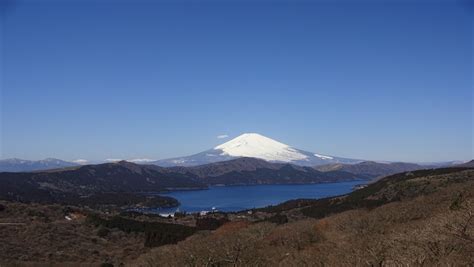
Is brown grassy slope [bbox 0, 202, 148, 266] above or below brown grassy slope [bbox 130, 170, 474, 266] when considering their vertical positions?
below

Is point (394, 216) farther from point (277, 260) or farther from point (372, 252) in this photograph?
point (372, 252)

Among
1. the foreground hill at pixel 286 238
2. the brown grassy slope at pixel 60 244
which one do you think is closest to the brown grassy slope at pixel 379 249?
the foreground hill at pixel 286 238

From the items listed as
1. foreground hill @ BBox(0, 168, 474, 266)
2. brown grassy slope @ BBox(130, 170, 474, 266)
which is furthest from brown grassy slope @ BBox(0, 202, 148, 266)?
brown grassy slope @ BBox(130, 170, 474, 266)

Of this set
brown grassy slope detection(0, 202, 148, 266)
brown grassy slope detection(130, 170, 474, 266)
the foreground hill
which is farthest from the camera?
brown grassy slope detection(0, 202, 148, 266)

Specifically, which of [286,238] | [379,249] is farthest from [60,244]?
[379,249]

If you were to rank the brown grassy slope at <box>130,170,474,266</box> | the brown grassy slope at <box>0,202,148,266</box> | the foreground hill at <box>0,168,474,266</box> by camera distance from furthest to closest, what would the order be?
1. the brown grassy slope at <box>0,202,148,266</box>
2. the foreground hill at <box>0,168,474,266</box>
3. the brown grassy slope at <box>130,170,474,266</box>

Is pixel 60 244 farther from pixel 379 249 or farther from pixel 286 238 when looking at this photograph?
pixel 379 249

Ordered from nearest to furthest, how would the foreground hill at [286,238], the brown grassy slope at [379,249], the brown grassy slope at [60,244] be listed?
the brown grassy slope at [379,249], the foreground hill at [286,238], the brown grassy slope at [60,244]

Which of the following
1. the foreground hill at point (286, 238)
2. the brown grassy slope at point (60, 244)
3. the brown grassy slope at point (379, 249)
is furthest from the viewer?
the brown grassy slope at point (60, 244)

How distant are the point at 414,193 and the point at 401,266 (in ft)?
287

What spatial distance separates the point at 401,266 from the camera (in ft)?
67.4

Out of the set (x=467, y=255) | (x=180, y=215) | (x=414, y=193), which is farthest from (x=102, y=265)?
→ (x=180, y=215)

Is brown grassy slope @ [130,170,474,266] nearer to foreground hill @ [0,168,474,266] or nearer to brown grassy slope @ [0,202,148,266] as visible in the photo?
foreground hill @ [0,168,474,266]

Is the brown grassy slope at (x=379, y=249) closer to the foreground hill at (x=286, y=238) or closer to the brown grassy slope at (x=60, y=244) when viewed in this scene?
the foreground hill at (x=286, y=238)
